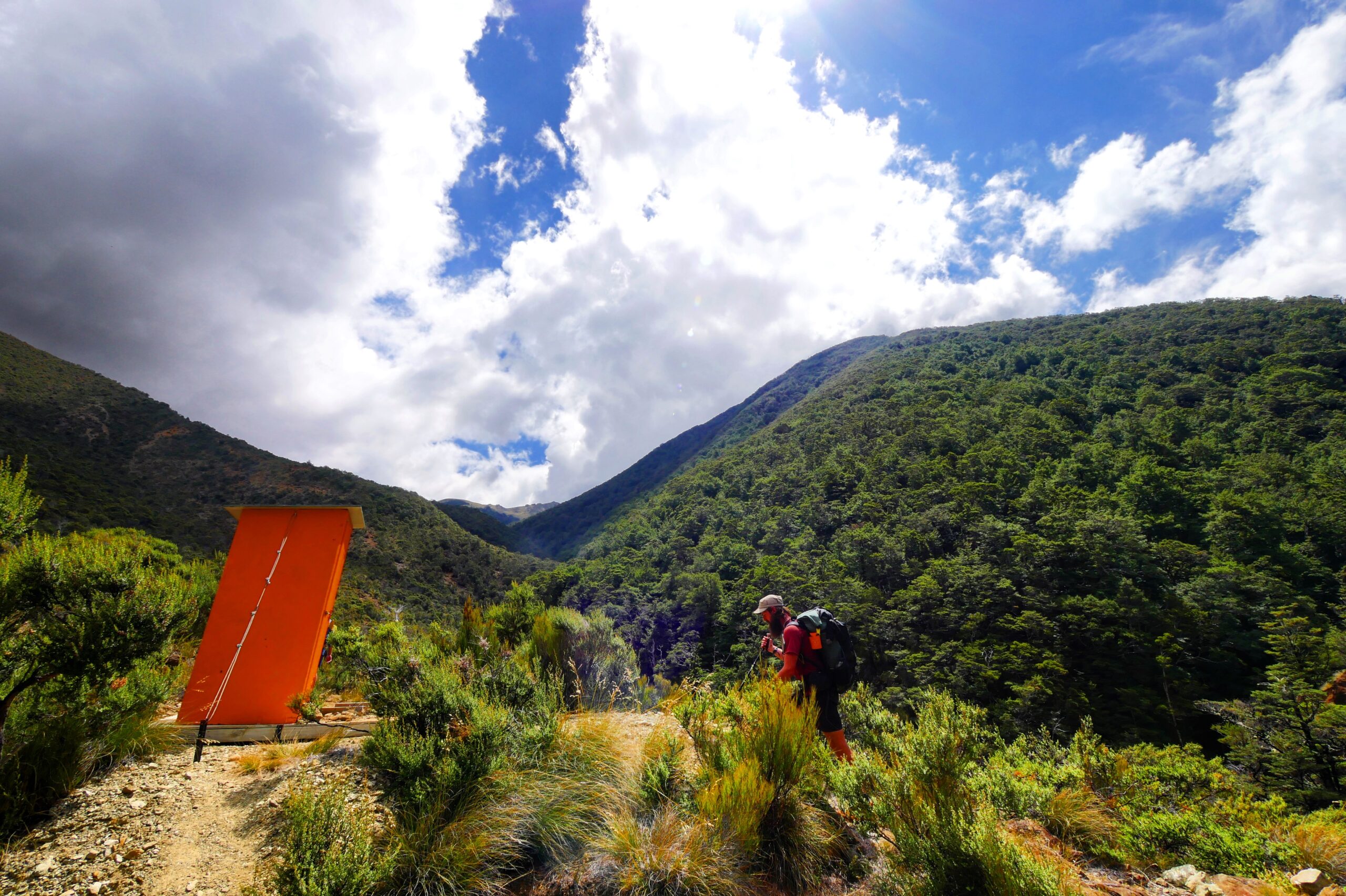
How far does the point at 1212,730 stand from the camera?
2134cm

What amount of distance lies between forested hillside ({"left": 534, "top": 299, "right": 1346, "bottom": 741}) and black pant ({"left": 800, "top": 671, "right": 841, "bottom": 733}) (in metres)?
18.3

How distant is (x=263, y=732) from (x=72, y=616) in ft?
7.82

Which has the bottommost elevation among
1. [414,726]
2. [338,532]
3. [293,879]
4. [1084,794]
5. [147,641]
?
[1084,794]

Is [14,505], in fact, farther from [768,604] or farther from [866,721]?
[866,721]

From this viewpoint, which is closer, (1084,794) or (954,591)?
(1084,794)

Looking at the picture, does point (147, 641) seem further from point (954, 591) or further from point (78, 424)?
point (78, 424)

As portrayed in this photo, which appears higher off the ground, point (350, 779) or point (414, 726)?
point (414, 726)

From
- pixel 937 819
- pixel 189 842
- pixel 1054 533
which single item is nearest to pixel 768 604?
pixel 937 819

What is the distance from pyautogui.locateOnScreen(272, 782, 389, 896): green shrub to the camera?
2137 millimetres

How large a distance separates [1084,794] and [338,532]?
778 cm

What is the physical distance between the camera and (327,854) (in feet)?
7.29

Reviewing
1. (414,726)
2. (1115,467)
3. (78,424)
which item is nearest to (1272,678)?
(1115,467)

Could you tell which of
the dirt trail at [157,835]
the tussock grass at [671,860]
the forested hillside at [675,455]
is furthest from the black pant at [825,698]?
the forested hillside at [675,455]

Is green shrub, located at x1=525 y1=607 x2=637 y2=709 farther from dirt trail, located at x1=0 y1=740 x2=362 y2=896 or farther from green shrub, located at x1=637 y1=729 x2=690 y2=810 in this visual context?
dirt trail, located at x1=0 y1=740 x2=362 y2=896
